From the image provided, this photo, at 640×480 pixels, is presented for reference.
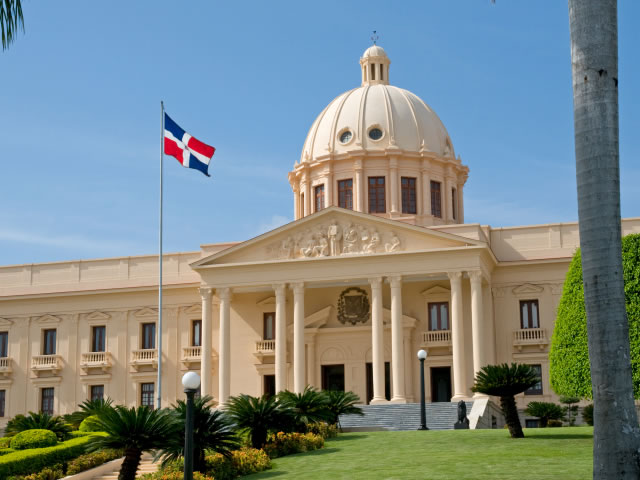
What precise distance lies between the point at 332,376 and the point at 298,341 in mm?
5297

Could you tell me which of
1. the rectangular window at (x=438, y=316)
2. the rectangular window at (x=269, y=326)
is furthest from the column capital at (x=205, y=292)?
the rectangular window at (x=438, y=316)

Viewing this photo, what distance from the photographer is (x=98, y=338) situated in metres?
56.8

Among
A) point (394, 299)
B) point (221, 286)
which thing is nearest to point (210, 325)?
point (221, 286)

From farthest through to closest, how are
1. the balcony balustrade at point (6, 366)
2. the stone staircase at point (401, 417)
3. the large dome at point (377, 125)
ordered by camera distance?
the large dome at point (377, 125) < the balcony balustrade at point (6, 366) < the stone staircase at point (401, 417)

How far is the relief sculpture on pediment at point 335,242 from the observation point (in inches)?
1922

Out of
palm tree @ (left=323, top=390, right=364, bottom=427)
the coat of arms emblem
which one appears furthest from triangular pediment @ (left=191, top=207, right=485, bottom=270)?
palm tree @ (left=323, top=390, right=364, bottom=427)

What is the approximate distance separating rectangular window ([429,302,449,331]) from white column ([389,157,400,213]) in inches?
331

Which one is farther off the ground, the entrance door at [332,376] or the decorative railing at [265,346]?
the decorative railing at [265,346]

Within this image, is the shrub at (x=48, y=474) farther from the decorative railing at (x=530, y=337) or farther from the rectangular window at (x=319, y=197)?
the rectangular window at (x=319, y=197)

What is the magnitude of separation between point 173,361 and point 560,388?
29656 mm

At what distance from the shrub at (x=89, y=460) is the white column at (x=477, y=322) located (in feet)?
67.9

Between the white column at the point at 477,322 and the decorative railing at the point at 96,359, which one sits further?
the decorative railing at the point at 96,359

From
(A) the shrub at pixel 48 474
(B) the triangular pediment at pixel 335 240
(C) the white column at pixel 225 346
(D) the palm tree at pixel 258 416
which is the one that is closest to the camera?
(A) the shrub at pixel 48 474

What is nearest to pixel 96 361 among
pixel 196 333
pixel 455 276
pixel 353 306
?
pixel 196 333
